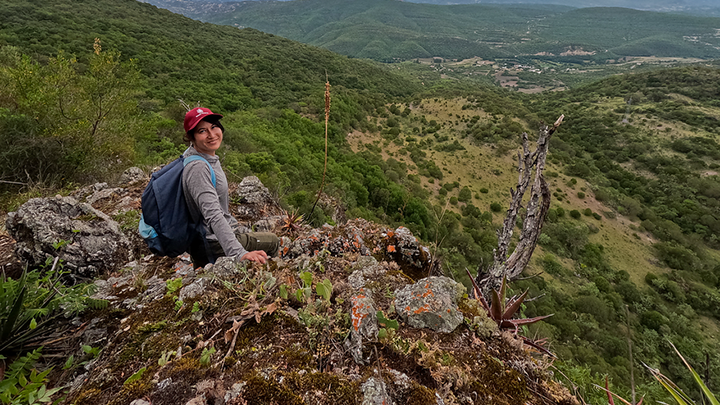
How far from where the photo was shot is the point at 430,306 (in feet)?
7.73

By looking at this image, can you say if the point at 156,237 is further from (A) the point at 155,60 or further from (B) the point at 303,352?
(A) the point at 155,60

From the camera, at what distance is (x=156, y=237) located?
8.55ft

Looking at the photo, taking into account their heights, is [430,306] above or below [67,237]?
below

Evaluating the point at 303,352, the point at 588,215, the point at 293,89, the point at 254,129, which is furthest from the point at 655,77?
the point at 303,352

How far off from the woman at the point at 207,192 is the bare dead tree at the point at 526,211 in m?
2.37

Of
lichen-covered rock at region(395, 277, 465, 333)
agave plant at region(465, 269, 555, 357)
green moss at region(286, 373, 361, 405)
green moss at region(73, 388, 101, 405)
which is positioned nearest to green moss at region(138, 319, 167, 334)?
green moss at region(73, 388, 101, 405)

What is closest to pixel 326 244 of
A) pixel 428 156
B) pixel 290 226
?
pixel 290 226

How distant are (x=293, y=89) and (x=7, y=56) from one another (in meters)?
36.0

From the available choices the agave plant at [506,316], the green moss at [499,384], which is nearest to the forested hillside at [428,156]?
the agave plant at [506,316]

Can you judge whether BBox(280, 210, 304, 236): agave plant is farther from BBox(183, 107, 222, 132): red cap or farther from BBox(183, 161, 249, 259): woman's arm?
BBox(183, 107, 222, 132): red cap

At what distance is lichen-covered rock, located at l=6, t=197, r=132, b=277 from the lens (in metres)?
2.95

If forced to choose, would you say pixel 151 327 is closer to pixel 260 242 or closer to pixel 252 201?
pixel 260 242

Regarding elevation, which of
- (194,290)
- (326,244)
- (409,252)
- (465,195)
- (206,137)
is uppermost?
(206,137)

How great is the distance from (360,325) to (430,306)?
2.16 feet
